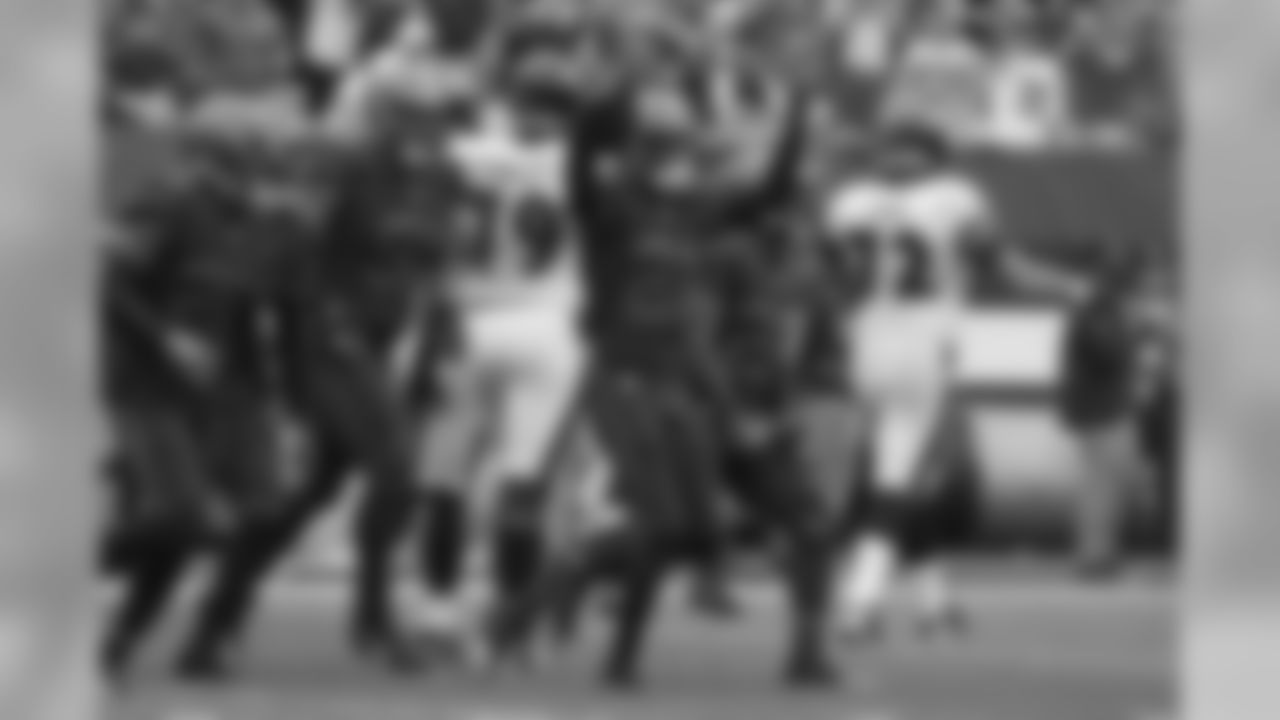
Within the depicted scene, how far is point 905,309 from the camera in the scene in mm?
11945

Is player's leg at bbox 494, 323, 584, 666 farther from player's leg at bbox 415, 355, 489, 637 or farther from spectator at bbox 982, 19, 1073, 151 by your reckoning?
spectator at bbox 982, 19, 1073, 151

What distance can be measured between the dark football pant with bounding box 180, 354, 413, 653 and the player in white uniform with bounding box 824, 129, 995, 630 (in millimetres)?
1730

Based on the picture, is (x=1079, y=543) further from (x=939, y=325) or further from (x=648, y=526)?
(x=648, y=526)

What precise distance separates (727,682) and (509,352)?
3.98 feet

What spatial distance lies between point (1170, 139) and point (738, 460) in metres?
6.28

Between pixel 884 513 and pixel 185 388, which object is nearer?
pixel 185 388

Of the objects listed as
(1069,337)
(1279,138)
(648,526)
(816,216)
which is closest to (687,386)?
(648,526)

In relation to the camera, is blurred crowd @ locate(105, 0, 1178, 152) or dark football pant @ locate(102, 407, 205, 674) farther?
blurred crowd @ locate(105, 0, 1178, 152)

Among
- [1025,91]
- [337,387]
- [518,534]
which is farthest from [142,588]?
[1025,91]

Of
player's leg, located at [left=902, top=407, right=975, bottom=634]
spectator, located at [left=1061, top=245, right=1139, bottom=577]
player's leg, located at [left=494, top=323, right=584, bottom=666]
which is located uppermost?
spectator, located at [left=1061, top=245, right=1139, bottom=577]

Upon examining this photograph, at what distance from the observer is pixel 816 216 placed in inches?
494

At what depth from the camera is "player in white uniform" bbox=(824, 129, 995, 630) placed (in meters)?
11.9

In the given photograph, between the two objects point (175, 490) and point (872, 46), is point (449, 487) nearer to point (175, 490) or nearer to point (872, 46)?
point (175, 490)

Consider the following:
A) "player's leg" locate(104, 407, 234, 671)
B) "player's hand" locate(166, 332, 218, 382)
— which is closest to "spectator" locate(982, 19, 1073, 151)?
"player's hand" locate(166, 332, 218, 382)
